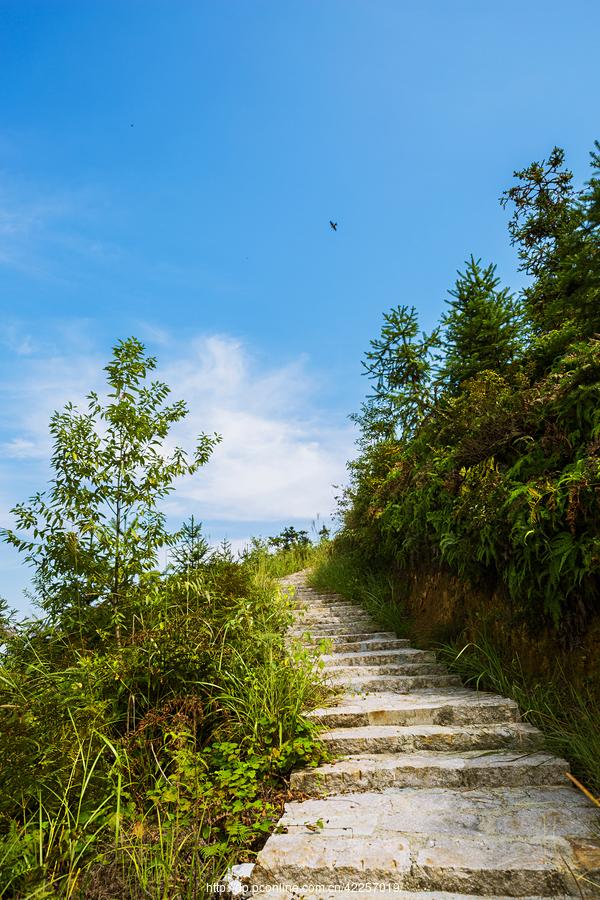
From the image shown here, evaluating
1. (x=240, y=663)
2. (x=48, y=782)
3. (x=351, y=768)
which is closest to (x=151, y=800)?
(x=48, y=782)

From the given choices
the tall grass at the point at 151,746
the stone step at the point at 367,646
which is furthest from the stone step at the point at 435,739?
the stone step at the point at 367,646

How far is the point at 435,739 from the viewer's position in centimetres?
371

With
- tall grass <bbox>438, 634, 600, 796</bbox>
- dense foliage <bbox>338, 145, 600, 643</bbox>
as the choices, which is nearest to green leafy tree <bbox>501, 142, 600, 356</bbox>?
dense foliage <bbox>338, 145, 600, 643</bbox>

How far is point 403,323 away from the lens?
648 cm

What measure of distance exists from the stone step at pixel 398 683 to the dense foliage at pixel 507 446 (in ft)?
3.17

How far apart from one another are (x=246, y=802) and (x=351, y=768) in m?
0.74

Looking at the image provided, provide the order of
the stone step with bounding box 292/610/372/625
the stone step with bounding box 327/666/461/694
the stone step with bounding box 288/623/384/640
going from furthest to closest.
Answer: the stone step with bounding box 292/610/372/625 < the stone step with bounding box 288/623/384/640 < the stone step with bounding box 327/666/461/694

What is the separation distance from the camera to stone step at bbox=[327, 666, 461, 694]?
468cm

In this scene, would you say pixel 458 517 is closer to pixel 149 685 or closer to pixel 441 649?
pixel 441 649

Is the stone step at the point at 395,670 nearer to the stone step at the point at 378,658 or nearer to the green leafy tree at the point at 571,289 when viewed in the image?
the stone step at the point at 378,658

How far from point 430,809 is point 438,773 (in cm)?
39

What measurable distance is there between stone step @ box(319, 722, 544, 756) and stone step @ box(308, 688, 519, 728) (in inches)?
4.4

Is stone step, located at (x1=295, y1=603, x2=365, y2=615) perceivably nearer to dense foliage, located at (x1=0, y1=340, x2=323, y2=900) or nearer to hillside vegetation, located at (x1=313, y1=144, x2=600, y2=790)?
hillside vegetation, located at (x1=313, y1=144, x2=600, y2=790)

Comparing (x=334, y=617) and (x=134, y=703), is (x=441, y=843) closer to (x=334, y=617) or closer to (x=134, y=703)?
(x=134, y=703)
